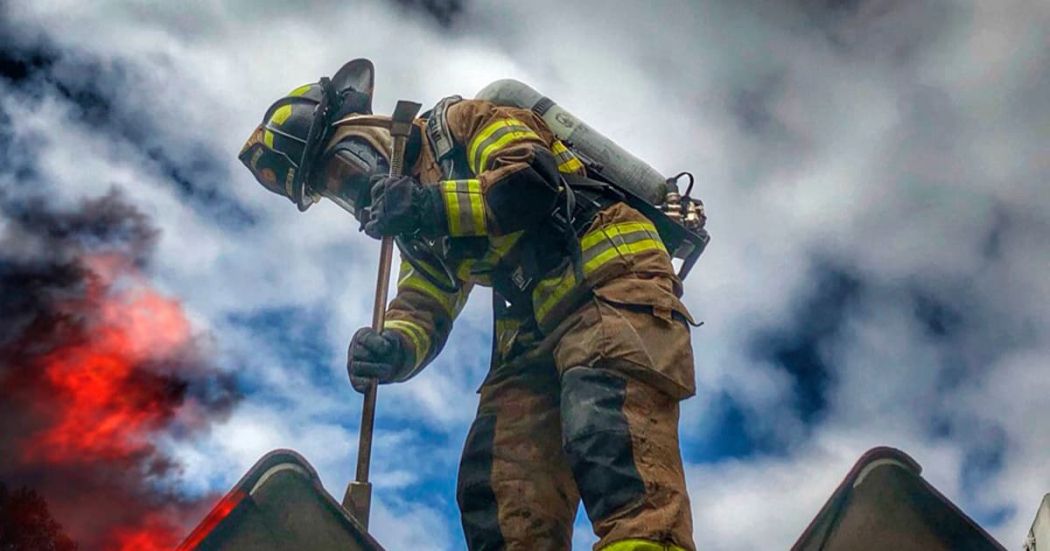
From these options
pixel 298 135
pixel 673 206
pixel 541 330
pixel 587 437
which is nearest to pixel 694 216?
pixel 673 206

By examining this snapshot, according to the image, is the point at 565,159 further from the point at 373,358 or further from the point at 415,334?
the point at 373,358

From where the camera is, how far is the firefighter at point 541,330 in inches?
129

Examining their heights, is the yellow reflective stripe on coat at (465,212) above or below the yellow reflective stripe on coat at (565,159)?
below

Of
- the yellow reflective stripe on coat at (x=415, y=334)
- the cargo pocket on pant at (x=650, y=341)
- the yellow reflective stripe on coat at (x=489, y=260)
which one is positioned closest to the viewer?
the cargo pocket on pant at (x=650, y=341)

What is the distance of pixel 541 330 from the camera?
3.99 meters

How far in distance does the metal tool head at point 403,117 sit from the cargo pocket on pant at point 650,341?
1382mm

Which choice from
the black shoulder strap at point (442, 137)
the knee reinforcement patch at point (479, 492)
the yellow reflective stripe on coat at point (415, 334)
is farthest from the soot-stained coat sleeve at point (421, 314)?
the black shoulder strap at point (442, 137)

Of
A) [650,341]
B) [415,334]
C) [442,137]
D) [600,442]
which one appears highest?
[442,137]

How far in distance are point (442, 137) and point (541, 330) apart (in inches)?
38.8

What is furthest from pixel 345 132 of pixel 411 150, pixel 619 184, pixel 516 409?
→ pixel 516 409

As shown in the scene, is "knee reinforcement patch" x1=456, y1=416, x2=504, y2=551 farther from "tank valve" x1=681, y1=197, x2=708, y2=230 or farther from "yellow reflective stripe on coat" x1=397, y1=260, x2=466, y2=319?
"tank valve" x1=681, y1=197, x2=708, y2=230

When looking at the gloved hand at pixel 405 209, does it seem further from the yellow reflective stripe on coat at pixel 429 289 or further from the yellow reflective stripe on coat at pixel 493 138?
the yellow reflective stripe on coat at pixel 429 289

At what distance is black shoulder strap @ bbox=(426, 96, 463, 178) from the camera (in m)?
4.23

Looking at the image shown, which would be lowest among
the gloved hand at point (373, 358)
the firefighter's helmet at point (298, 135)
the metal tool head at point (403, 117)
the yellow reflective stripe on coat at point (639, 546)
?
the yellow reflective stripe on coat at point (639, 546)
